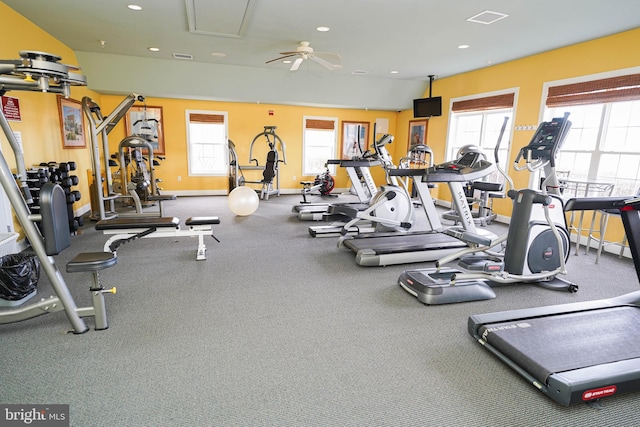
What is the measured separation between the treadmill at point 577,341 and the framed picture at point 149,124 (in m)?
7.95

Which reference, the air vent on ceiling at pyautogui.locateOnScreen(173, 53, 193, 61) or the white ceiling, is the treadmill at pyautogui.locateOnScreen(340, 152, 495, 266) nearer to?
the white ceiling

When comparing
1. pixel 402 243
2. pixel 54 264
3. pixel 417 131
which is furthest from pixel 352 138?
pixel 54 264

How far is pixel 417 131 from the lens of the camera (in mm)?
8773

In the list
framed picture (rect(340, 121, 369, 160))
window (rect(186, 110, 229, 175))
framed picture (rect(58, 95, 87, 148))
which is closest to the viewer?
framed picture (rect(58, 95, 87, 148))

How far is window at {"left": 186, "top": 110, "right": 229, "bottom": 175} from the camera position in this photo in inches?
330

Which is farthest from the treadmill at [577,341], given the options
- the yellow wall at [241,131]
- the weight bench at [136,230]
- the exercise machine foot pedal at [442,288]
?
the yellow wall at [241,131]

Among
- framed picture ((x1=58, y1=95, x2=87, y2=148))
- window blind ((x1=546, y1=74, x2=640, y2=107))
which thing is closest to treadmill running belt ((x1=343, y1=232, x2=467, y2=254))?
window blind ((x1=546, y1=74, x2=640, y2=107))

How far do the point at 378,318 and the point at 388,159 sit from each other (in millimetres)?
3325

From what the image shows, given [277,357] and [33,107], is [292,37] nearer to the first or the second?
[33,107]

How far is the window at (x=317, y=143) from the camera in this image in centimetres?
923

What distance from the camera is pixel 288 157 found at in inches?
361

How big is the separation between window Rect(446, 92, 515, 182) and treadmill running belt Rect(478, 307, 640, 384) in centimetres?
393

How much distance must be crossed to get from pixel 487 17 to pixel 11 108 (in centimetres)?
562

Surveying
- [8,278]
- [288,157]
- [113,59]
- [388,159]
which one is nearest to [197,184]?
[288,157]
